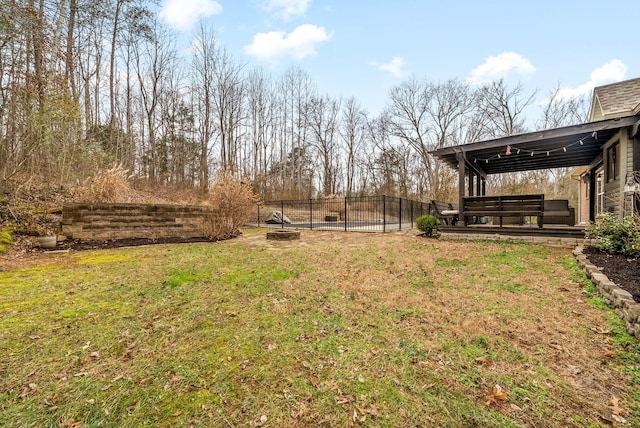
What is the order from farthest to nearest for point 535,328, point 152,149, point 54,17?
1. point 152,149
2. point 54,17
3. point 535,328

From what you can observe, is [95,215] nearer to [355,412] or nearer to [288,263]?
[288,263]

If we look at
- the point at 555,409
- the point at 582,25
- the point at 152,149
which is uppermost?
the point at 582,25

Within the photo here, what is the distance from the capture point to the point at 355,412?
1.70 metres

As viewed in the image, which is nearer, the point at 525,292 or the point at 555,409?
the point at 555,409

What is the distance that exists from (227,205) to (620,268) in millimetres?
8801

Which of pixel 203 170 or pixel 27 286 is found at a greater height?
pixel 203 170

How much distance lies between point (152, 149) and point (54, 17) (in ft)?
38.5

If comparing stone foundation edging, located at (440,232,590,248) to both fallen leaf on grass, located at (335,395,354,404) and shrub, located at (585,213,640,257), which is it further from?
fallen leaf on grass, located at (335,395,354,404)

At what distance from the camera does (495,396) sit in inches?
71.9

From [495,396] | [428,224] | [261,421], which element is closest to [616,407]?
[495,396]

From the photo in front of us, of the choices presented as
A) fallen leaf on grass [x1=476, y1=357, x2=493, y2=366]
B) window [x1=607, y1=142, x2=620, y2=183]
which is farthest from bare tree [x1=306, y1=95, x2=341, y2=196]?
fallen leaf on grass [x1=476, y1=357, x2=493, y2=366]

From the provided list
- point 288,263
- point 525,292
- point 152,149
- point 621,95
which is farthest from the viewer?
point 152,149

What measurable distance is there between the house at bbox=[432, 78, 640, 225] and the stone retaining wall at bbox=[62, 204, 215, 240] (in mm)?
8004

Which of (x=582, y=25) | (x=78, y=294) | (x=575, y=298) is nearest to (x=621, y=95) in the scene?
(x=582, y=25)
